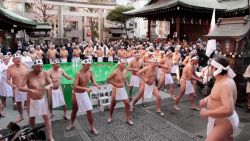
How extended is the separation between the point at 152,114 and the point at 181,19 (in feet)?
45.2

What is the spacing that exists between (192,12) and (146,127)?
14.5 meters

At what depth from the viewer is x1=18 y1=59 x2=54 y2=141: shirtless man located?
5613mm

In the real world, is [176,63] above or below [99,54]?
below

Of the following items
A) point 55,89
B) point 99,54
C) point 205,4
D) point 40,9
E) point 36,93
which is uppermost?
point 40,9

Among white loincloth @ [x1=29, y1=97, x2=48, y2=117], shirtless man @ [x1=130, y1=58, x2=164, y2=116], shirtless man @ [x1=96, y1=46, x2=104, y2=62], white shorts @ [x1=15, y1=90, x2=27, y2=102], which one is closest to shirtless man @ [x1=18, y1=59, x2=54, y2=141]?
white loincloth @ [x1=29, y1=97, x2=48, y2=117]

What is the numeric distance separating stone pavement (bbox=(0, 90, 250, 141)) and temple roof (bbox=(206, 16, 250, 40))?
250 centimetres

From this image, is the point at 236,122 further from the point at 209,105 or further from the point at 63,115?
the point at 63,115

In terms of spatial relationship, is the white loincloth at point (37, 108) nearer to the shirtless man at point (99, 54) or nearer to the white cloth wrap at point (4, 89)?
the white cloth wrap at point (4, 89)

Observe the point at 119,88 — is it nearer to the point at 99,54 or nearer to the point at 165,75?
the point at 165,75

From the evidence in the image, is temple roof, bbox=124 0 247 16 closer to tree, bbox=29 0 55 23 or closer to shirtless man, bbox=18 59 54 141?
shirtless man, bbox=18 59 54 141

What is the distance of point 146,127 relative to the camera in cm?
682

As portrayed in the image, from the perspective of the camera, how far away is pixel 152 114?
791 cm

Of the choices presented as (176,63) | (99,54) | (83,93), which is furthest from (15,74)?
(99,54)

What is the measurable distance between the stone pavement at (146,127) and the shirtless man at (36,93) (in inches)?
29.2
